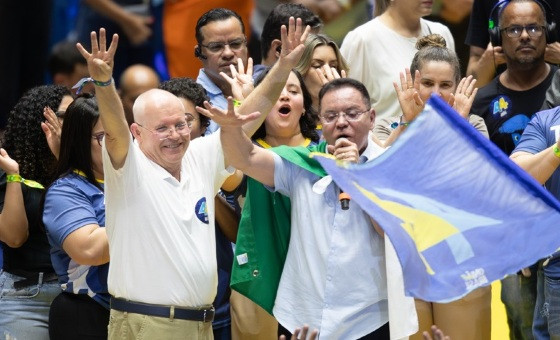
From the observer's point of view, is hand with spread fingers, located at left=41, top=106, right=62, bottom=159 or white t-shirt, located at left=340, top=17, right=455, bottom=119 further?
white t-shirt, located at left=340, top=17, right=455, bottom=119

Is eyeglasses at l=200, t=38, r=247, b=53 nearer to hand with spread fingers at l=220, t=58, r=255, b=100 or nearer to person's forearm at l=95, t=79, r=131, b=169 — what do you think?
hand with spread fingers at l=220, t=58, r=255, b=100

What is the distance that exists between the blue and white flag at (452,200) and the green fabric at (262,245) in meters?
0.90

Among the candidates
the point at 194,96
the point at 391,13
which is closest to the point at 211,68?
the point at 194,96

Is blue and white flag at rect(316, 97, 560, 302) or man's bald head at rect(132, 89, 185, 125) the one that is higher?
man's bald head at rect(132, 89, 185, 125)

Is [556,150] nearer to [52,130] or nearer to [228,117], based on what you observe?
[228,117]

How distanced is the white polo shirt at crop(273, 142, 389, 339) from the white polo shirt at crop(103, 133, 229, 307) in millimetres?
395

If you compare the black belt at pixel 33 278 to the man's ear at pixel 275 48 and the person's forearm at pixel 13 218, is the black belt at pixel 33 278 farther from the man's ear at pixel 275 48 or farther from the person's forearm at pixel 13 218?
the man's ear at pixel 275 48

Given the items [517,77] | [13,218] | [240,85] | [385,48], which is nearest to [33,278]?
[13,218]

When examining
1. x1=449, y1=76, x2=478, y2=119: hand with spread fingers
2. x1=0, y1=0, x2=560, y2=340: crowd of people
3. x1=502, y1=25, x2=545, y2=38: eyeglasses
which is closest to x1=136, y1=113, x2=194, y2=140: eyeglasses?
x1=0, y1=0, x2=560, y2=340: crowd of people

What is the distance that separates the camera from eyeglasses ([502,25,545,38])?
23.9 feet

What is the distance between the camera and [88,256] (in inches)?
237

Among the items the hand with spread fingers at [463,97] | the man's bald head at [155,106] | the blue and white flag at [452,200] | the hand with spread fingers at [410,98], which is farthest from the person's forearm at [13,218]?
the hand with spread fingers at [463,97]

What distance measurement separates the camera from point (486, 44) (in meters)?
8.04

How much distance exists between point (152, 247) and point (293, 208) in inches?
25.7
